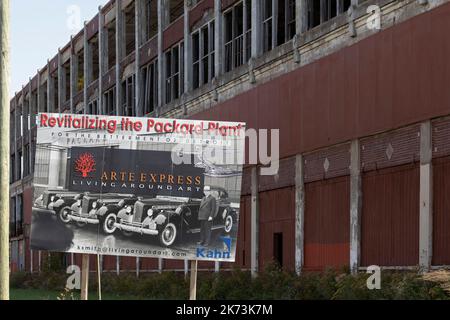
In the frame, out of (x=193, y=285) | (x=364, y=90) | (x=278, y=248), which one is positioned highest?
(x=364, y=90)

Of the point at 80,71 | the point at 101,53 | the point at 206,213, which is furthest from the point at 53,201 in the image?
the point at 80,71

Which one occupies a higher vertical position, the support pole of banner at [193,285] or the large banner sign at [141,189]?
the large banner sign at [141,189]

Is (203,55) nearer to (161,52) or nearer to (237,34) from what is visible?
(237,34)

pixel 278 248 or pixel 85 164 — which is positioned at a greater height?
pixel 85 164

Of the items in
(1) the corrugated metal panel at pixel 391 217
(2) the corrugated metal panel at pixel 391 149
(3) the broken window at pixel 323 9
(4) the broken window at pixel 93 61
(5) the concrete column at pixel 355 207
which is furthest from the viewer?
(4) the broken window at pixel 93 61

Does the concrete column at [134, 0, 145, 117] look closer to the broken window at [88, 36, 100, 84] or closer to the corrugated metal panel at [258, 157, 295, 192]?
the broken window at [88, 36, 100, 84]

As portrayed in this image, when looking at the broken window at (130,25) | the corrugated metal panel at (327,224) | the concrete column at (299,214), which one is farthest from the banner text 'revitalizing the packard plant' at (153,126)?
the broken window at (130,25)

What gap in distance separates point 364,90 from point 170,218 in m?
10.4

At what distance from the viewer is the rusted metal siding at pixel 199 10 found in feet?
130

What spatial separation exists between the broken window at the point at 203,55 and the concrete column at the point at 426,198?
17233 millimetres

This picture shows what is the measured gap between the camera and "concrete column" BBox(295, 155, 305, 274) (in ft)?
97.0

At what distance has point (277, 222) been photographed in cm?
3180

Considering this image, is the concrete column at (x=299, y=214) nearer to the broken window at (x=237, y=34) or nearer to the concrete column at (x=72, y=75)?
the broken window at (x=237, y=34)
